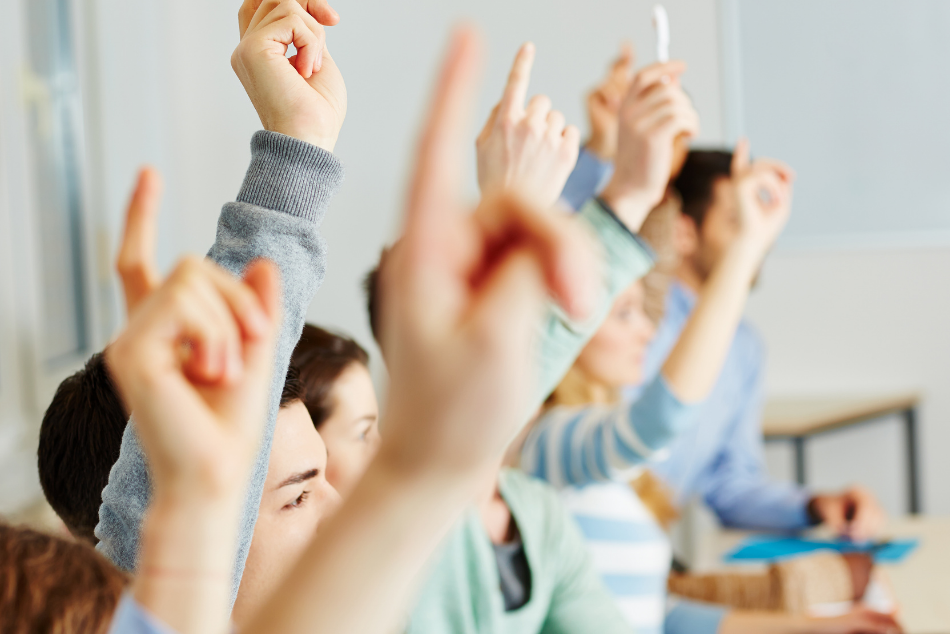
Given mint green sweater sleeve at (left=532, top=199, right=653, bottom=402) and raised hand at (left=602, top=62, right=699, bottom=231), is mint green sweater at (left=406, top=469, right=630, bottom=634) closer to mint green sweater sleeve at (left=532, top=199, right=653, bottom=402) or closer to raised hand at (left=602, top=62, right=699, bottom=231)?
mint green sweater sleeve at (left=532, top=199, right=653, bottom=402)

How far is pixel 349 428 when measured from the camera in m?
0.70

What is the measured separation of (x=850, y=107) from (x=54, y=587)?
2.42 metres

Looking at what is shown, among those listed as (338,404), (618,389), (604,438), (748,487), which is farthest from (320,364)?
(748,487)

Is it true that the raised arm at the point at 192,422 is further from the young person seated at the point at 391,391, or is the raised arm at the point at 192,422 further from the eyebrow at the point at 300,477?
the eyebrow at the point at 300,477

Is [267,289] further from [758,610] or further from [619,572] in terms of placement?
[758,610]

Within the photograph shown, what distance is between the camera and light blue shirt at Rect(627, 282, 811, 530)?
5.03ft

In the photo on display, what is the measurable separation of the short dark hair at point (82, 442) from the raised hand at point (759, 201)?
0.63 metres

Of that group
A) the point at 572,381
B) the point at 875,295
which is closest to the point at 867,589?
the point at 572,381

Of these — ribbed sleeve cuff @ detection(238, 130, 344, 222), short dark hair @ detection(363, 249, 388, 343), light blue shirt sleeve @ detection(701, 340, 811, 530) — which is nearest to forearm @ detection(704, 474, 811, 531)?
light blue shirt sleeve @ detection(701, 340, 811, 530)

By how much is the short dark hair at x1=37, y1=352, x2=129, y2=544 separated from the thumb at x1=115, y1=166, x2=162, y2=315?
0.15 m

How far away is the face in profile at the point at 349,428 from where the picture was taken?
692mm

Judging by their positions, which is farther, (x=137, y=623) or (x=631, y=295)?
(x=631, y=295)

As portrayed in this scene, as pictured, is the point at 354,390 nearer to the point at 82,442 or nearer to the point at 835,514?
the point at 82,442

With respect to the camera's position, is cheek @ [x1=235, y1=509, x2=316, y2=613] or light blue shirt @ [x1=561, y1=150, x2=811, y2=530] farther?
light blue shirt @ [x1=561, y1=150, x2=811, y2=530]
